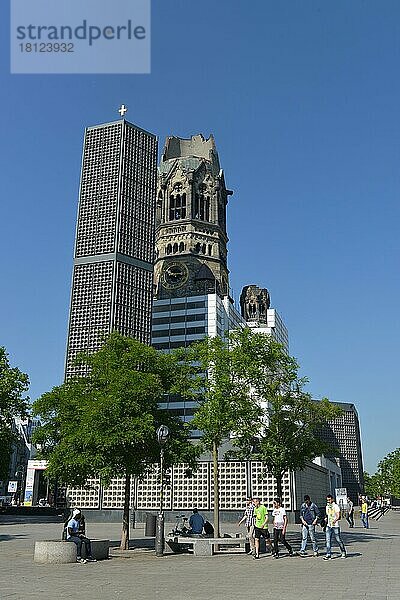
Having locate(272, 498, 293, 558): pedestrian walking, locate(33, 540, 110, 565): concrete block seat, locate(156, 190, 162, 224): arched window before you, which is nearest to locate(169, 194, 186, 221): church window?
locate(156, 190, 162, 224): arched window

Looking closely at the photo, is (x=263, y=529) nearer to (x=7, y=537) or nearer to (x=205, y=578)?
(x=205, y=578)

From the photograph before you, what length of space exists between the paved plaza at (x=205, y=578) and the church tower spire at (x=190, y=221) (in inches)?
4387

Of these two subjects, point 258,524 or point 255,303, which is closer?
point 258,524

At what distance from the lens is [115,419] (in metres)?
22.7

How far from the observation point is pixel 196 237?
14362 centimetres

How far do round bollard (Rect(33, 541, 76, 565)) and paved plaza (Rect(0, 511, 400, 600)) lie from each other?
44 cm

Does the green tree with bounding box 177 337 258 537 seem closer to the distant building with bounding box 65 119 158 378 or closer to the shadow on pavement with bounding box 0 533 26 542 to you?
the shadow on pavement with bounding box 0 533 26 542

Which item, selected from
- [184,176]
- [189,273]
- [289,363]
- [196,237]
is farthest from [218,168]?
[289,363]

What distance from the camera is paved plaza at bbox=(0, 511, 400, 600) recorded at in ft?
43.5

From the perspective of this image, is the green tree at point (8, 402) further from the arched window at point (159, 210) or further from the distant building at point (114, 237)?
the arched window at point (159, 210)

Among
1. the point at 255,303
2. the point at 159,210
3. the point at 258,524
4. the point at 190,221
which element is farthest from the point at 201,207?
the point at 258,524

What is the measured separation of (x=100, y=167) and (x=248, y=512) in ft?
290

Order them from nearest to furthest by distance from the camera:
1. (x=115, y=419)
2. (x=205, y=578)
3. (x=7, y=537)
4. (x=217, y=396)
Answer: (x=205, y=578) < (x=115, y=419) < (x=217, y=396) < (x=7, y=537)

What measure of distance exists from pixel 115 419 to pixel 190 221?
124m
